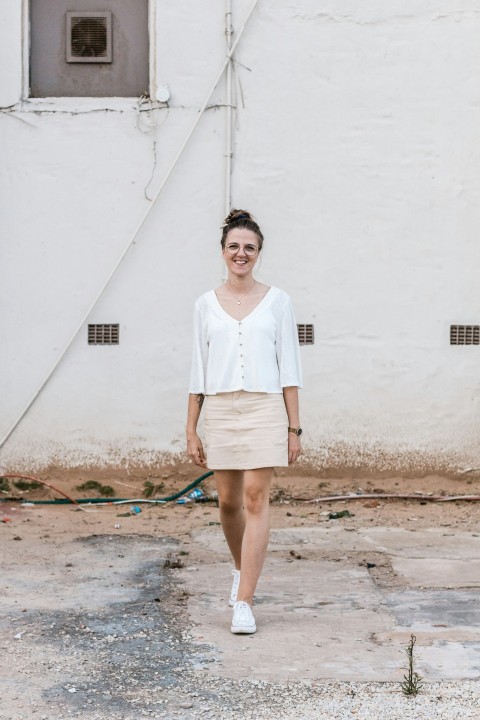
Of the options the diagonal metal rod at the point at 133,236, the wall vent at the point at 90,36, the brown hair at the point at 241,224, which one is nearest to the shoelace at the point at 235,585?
the brown hair at the point at 241,224

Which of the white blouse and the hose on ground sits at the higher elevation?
the white blouse

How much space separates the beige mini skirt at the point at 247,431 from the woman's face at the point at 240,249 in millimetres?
575

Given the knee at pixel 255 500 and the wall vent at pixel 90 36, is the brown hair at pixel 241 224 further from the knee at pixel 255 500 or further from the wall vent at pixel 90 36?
the wall vent at pixel 90 36

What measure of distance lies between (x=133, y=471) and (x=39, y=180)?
7.19ft

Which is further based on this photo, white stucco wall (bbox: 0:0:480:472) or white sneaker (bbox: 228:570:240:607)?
white stucco wall (bbox: 0:0:480:472)

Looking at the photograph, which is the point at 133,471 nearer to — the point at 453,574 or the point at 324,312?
the point at 324,312

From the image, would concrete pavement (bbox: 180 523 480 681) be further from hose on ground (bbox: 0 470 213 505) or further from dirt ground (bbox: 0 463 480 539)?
hose on ground (bbox: 0 470 213 505)

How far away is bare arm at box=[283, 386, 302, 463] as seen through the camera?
16.7ft

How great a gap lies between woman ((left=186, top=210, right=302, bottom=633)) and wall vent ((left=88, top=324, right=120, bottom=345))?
110 inches

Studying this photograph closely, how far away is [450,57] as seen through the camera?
7.85 metres

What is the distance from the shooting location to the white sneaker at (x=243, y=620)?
4797 mm

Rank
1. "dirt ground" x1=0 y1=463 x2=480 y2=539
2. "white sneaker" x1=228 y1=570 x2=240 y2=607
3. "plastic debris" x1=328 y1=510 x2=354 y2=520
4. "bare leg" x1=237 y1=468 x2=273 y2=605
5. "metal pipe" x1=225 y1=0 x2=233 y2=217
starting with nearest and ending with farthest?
"bare leg" x1=237 y1=468 x2=273 y2=605, "white sneaker" x1=228 y1=570 x2=240 y2=607, "plastic debris" x1=328 y1=510 x2=354 y2=520, "dirt ground" x1=0 y1=463 x2=480 y2=539, "metal pipe" x1=225 y1=0 x2=233 y2=217

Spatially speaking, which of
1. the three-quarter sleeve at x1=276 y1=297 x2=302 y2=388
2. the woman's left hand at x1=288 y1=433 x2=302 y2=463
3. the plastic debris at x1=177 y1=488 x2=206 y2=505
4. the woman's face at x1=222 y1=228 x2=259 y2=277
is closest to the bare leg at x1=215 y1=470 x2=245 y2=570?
the woman's left hand at x1=288 y1=433 x2=302 y2=463

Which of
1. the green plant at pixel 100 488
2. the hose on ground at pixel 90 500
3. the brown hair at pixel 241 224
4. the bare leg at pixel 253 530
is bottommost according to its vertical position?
the hose on ground at pixel 90 500
